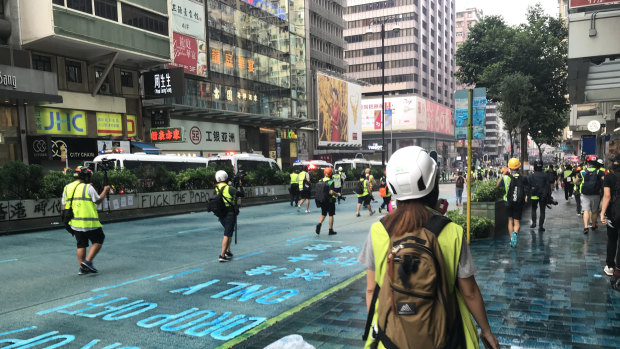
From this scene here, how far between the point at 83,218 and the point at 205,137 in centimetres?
2882

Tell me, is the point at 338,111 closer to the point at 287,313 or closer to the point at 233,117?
the point at 233,117

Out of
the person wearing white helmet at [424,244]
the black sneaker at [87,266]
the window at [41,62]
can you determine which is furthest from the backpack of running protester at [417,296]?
the window at [41,62]

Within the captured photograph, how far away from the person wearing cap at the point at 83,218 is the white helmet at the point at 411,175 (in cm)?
646

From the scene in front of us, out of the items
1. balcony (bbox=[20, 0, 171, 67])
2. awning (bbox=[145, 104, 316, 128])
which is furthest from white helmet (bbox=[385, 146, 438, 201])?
awning (bbox=[145, 104, 316, 128])

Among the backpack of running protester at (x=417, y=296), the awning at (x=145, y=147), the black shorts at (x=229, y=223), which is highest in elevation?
the awning at (x=145, y=147)

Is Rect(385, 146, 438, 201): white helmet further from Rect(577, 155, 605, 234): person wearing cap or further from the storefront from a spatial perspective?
the storefront

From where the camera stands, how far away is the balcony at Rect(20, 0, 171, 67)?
21.8 m

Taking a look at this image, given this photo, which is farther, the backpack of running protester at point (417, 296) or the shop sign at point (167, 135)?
the shop sign at point (167, 135)

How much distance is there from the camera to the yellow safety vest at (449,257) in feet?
6.39

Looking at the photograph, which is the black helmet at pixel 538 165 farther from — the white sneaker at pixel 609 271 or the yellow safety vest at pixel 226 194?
the yellow safety vest at pixel 226 194

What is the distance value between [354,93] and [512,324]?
58.9 metres

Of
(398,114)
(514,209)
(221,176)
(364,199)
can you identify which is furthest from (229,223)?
(398,114)

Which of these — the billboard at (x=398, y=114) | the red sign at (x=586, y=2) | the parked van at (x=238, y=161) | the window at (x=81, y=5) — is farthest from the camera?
the billboard at (x=398, y=114)

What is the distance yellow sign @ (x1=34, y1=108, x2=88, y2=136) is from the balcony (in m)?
3.24
